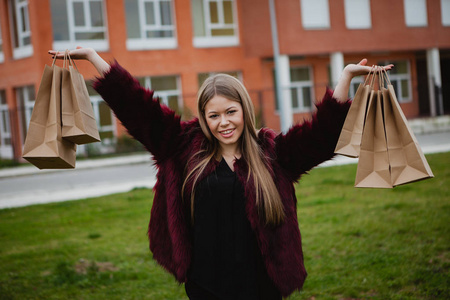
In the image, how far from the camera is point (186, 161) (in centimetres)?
273

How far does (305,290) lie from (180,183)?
2.24m

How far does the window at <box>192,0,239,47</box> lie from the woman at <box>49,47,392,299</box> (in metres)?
20.3

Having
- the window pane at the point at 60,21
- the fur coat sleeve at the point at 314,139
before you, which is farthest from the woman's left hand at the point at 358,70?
the window pane at the point at 60,21

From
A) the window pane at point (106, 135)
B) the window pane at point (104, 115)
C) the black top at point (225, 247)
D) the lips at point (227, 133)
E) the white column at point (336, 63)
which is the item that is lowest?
the black top at point (225, 247)

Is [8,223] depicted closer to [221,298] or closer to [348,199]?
[348,199]

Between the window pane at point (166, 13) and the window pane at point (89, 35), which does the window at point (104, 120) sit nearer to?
the window pane at point (89, 35)

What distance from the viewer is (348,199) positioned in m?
7.59

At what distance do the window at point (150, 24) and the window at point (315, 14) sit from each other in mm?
6162

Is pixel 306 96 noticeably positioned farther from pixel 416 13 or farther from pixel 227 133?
pixel 227 133

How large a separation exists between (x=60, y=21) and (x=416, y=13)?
1778 centimetres

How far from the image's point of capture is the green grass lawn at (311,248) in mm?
4480

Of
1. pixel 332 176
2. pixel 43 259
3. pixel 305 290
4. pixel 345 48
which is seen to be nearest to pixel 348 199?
pixel 332 176

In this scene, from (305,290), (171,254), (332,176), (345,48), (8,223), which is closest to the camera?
(171,254)

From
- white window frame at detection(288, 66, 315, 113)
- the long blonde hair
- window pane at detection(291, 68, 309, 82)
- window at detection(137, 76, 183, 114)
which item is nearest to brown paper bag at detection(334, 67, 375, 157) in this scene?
the long blonde hair
